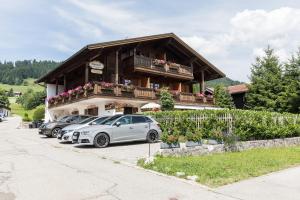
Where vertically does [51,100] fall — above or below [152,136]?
above

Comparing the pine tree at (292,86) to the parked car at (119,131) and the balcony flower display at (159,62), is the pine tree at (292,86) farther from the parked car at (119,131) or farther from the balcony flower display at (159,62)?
the parked car at (119,131)

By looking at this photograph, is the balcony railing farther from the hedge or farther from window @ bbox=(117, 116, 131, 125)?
the hedge

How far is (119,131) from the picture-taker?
16250 mm

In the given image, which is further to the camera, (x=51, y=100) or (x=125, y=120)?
(x=51, y=100)

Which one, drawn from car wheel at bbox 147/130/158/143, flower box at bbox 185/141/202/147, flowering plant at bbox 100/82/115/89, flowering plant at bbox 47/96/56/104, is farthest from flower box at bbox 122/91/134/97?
flower box at bbox 185/141/202/147

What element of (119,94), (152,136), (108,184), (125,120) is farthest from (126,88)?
(108,184)

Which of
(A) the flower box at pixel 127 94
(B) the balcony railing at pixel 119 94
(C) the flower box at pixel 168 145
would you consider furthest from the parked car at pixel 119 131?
(A) the flower box at pixel 127 94

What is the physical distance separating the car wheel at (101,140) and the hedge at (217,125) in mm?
2738

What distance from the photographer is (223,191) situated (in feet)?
24.5

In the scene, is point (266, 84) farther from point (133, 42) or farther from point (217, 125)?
point (217, 125)

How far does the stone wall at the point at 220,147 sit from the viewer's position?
1242 cm

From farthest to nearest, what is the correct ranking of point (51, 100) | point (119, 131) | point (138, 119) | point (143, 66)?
1. point (51, 100)
2. point (143, 66)
3. point (138, 119)
4. point (119, 131)

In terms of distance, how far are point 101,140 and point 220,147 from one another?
5426mm

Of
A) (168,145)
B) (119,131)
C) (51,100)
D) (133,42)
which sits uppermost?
(133,42)
